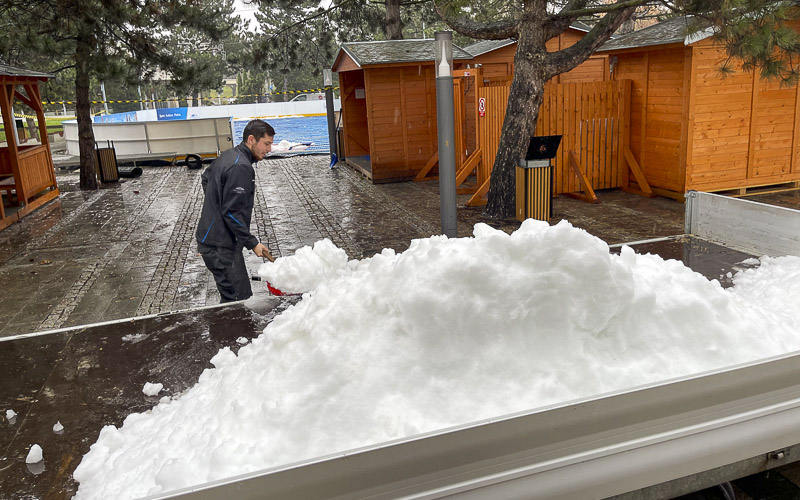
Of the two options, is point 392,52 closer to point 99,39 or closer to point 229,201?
point 99,39

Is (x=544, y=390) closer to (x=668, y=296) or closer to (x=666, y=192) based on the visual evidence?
(x=668, y=296)

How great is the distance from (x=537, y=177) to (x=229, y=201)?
20.2 ft

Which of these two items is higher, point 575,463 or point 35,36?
point 35,36

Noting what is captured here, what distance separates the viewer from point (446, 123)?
8.48m

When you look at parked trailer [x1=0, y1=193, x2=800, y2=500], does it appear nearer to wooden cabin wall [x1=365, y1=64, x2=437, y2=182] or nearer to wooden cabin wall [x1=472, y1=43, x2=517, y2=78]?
wooden cabin wall [x1=365, y1=64, x2=437, y2=182]

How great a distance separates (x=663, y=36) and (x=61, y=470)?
11645 mm

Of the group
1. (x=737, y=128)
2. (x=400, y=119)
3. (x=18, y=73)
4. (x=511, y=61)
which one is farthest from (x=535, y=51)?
(x=18, y=73)

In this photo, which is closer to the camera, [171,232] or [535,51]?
[535,51]

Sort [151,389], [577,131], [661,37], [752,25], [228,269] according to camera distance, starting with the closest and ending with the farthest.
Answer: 1. [151,389]
2. [228,269]
3. [752,25]
4. [661,37]
5. [577,131]

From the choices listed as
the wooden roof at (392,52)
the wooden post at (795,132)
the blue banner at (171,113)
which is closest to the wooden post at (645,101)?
the wooden post at (795,132)

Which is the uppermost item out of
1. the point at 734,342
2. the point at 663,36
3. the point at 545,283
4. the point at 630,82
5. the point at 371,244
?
the point at 663,36

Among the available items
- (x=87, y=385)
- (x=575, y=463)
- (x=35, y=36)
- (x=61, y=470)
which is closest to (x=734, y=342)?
(x=575, y=463)

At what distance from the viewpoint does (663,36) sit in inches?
450

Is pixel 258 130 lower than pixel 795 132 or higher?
higher
